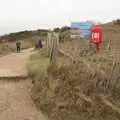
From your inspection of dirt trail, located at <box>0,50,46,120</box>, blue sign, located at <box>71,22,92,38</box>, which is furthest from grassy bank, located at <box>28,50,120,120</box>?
blue sign, located at <box>71,22,92,38</box>

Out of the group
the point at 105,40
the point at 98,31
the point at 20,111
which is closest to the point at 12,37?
the point at 105,40

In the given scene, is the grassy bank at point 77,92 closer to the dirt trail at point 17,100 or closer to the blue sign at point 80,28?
the dirt trail at point 17,100

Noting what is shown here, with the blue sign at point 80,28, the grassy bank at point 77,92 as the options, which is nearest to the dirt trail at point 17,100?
the grassy bank at point 77,92

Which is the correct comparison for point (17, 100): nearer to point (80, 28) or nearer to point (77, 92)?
point (77, 92)

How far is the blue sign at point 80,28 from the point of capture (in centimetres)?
2445

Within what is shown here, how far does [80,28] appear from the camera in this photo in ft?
82.0

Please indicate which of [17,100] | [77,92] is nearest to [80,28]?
[17,100]

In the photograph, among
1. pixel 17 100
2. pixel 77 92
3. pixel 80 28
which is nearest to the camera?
pixel 77 92

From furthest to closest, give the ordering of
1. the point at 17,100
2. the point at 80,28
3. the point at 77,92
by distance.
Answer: the point at 80,28, the point at 17,100, the point at 77,92

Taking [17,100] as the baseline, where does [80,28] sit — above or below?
above

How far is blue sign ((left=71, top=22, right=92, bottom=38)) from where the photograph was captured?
2445cm

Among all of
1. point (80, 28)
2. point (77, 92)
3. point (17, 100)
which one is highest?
point (80, 28)

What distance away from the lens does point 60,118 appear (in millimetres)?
10625

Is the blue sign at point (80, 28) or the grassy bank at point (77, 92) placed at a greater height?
the blue sign at point (80, 28)
